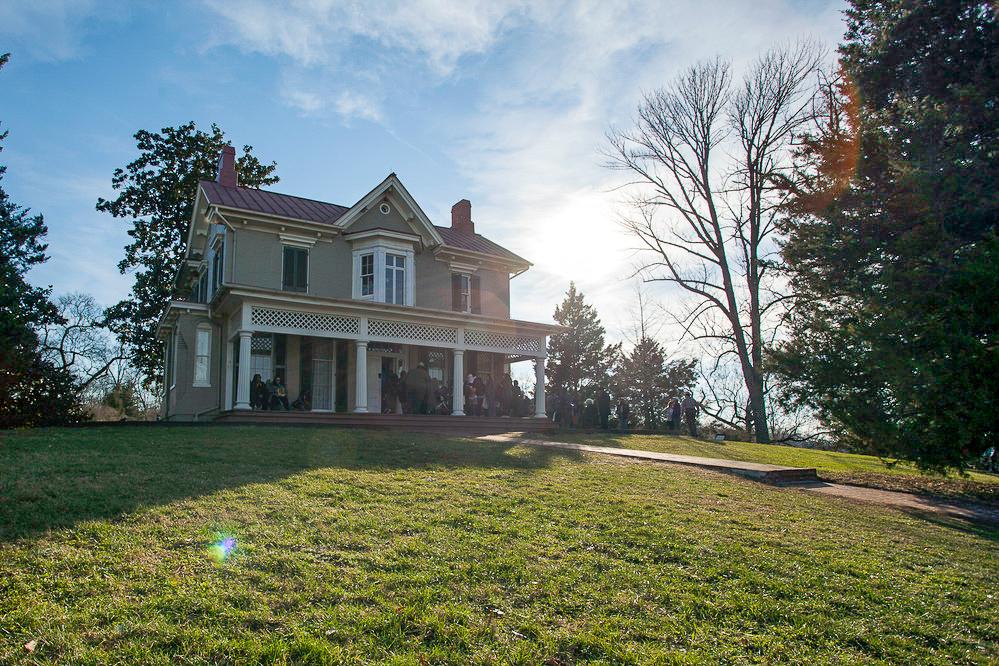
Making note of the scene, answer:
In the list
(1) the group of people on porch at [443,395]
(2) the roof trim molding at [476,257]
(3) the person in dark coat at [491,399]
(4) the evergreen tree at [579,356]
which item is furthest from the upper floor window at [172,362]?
(4) the evergreen tree at [579,356]

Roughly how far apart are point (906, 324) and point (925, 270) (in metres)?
1.40

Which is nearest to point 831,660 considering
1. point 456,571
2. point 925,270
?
point 456,571

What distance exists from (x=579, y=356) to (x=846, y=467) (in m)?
34.2

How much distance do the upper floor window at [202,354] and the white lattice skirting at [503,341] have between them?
8252mm

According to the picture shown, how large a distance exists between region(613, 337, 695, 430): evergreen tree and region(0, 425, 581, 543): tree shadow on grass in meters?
36.5

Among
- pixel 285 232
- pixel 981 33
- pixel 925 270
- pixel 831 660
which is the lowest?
pixel 831 660

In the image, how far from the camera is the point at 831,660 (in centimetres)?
434

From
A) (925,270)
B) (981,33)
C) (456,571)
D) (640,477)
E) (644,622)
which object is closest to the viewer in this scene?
(644,622)

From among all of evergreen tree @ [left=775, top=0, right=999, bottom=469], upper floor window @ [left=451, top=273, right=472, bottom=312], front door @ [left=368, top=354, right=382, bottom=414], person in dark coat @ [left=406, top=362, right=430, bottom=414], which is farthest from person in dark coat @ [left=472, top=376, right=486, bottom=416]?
evergreen tree @ [left=775, top=0, right=999, bottom=469]

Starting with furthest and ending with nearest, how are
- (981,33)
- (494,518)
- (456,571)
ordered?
(981,33) < (494,518) < (456,571)

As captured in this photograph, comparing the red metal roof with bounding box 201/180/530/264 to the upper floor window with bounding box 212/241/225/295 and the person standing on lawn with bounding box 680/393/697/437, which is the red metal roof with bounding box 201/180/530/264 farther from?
the person standing on lawn with bounding box 680/393/697/437

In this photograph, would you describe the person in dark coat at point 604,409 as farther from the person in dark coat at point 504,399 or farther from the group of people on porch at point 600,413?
the person in dark coat at point 504,399

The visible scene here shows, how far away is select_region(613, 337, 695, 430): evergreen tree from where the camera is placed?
49688 millimetres

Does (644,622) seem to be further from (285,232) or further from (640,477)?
(285,232)
